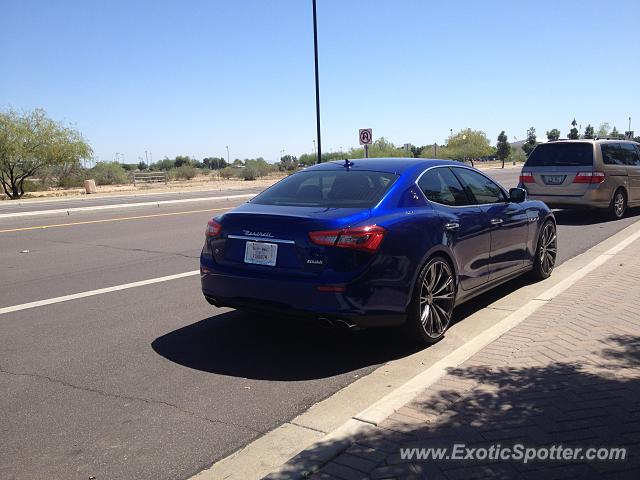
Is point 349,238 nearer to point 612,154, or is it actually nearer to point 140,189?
point 612,154

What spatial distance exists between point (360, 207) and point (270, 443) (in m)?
2.07

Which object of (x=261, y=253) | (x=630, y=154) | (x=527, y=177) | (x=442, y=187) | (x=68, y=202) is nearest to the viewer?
(x=261, y=253)

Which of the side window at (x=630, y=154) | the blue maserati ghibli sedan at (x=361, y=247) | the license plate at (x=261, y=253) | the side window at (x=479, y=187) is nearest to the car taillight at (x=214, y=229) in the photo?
the blue maserati ghibli sedan at (x=361, y=247)

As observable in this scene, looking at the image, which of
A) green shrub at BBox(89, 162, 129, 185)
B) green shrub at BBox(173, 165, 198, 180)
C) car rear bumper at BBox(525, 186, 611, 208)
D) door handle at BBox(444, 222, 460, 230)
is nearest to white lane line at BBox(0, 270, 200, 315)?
door handle at BBox(444, 222, 460, 230)

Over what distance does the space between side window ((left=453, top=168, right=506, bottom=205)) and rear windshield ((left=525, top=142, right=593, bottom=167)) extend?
7390 mm

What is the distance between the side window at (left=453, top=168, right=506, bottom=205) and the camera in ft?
20.0

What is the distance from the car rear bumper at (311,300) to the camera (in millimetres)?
4375

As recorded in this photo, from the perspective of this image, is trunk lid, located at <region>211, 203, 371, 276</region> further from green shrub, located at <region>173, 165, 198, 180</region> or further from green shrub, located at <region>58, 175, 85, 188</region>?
green shrub, located at <region>173, 165, 198, 180</region>

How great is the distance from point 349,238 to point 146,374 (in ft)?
6.12

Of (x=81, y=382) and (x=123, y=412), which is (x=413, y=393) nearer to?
(x=123, y=412)

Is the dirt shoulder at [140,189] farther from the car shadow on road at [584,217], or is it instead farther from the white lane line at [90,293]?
the white lane line at [90,293]

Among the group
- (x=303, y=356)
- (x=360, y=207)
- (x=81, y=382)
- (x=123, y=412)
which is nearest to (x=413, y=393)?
(x=303, y=356)

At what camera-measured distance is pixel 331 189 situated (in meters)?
5.28

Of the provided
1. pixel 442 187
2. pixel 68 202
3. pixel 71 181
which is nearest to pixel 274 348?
pixel 442 187
